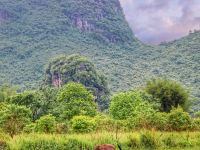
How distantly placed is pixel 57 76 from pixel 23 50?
61219 millimetres

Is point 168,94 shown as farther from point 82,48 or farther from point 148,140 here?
point 82,48

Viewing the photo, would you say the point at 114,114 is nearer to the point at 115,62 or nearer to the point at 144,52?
the point at 115,62

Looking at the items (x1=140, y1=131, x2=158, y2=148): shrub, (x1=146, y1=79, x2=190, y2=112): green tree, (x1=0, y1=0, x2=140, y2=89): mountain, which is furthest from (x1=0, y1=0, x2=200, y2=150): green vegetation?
(x1=0, y1=0, x2=140, y2=89): mountain

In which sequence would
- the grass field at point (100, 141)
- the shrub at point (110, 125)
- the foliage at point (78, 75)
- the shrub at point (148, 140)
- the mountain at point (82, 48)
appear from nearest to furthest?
the grass field at point (100, 141)
the shrub at point (148, 140)
the shrub at point (110, 125)
the foliage at point (78, 75)
the mountain at point (82, 48)

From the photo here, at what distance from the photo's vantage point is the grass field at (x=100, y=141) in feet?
38.3

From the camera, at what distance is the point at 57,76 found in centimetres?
8956

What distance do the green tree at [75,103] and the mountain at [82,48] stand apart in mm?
63662

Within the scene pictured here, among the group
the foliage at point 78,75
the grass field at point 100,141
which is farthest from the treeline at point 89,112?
the foliage at point 78,75

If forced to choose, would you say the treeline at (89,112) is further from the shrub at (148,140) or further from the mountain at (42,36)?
the mountain at (42,36)

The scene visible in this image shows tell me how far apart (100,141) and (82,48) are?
146666mm

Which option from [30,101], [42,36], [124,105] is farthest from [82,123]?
[42,36]

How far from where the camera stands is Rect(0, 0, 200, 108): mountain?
119m

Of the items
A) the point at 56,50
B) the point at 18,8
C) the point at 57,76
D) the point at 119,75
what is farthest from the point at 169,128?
the point at 18,8

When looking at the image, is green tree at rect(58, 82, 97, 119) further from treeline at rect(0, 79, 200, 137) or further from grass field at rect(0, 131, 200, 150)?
grass field at rect(0, 131, 200, 150)
